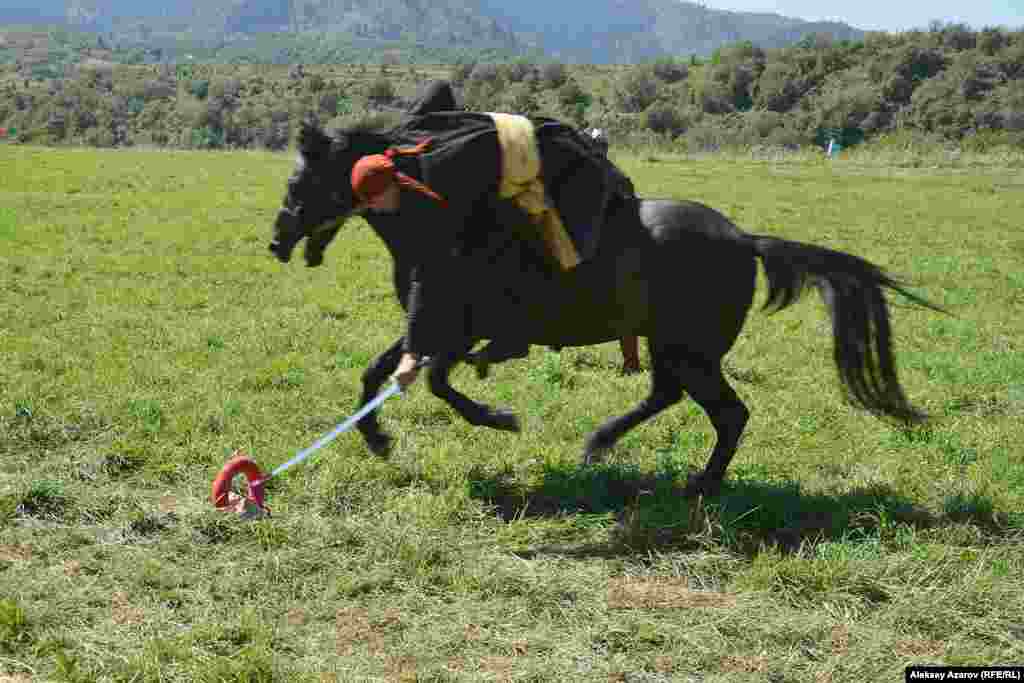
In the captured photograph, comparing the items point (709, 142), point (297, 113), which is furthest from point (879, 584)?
point (297, 113)

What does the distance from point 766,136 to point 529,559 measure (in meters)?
50.1

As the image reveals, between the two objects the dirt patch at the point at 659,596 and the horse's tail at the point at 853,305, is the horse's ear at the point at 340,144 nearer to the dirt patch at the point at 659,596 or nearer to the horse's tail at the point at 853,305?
the horse's tail at the point at 853,305

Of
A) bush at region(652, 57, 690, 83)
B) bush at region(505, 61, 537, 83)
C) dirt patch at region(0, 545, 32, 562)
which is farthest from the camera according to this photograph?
bush at region(652, 57, 690, 83)

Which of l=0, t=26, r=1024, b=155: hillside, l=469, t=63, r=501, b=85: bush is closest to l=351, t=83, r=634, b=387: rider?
l=0, t=26, r=1024, b=155: hillside

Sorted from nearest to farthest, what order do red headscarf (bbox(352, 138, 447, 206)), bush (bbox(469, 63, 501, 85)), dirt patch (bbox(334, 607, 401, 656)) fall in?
dirt patch (bbox(334, 607, 401, 656)), red headscarf (bbox(352, 138, 447, 206)), bush (bbox(469, 63, 501, 85))

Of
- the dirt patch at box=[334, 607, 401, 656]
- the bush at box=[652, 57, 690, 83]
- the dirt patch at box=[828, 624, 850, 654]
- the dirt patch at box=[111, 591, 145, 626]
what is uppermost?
the bush at box=[652, 57, 690, 83]

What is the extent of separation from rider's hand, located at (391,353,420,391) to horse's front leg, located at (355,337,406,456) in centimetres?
56

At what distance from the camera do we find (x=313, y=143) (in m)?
5.00

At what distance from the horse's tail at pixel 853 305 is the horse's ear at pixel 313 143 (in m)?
2.47

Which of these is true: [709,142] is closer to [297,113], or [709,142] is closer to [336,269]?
[297,113]

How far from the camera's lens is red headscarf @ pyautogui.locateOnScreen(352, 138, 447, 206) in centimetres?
479

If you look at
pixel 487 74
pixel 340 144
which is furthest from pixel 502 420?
pixel 487 74

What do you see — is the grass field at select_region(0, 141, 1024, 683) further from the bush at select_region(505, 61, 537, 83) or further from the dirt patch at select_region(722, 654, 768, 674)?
the bush at select_region(505, 61, 537, 83)

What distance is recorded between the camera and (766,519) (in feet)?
17.4
